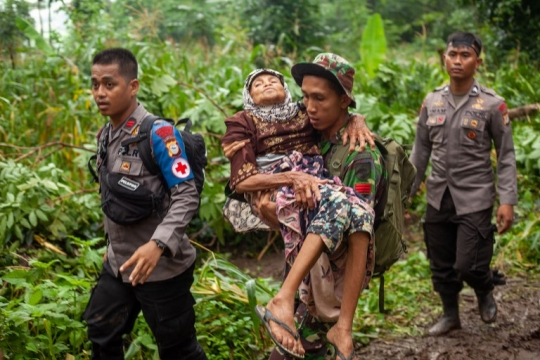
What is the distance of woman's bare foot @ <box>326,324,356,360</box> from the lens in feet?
9.89

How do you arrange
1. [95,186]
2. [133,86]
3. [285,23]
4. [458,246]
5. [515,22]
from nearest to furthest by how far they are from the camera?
[133,86]
[458,246]
[95,186]
[515,22]
[285,23]

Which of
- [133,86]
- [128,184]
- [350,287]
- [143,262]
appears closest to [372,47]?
[133,86]

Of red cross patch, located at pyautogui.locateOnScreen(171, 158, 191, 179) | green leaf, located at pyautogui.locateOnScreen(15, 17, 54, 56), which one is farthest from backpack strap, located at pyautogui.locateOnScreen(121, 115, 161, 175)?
green leaf, located at pyautogui.locateOnScreen(15, 17, 54, 56)

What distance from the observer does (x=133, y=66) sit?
3.51 meters

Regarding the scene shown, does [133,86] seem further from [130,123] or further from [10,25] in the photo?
[10,25]

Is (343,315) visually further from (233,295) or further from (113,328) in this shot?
(233,295)

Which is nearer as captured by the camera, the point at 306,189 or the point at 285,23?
the point at 306,189

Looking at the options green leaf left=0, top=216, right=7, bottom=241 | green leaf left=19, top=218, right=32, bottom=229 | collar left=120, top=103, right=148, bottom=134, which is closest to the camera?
collar left=120, top=103, right=148, bottom=134

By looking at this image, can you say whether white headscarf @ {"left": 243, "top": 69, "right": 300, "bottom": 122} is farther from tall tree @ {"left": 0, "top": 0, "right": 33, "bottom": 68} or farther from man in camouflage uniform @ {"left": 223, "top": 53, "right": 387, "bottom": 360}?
tall tree @ {"left": 0, "top": 0, "right": 33, "bottom": 68}

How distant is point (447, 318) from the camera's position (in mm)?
5055

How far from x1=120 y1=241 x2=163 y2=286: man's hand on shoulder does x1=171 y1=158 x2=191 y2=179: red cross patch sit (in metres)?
0.37

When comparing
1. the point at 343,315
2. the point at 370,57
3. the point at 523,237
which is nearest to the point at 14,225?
the point at 343,315

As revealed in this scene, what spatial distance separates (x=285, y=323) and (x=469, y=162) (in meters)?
2.42

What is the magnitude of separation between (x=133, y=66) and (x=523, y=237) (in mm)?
4524
